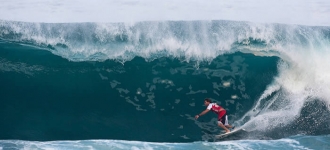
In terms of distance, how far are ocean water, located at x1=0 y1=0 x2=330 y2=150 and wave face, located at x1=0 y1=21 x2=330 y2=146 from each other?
0.02 m

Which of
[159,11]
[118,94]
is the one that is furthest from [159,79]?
[159,11]

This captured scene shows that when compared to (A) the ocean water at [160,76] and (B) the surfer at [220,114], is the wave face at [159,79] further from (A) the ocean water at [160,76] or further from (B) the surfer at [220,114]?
(B) the surfer at [220,114]

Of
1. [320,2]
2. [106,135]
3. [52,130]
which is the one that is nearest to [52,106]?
[52,130]

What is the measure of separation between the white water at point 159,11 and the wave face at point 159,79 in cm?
17

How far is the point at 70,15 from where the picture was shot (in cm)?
950

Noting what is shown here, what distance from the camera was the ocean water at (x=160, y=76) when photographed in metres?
8.35

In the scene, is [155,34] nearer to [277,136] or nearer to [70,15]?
[70,15]

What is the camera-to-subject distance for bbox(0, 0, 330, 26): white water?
941 centimetres

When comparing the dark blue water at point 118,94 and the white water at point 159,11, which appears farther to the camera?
the white water at point 159,11

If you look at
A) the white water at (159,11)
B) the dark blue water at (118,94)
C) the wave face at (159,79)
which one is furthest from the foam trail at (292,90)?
the white water at (159,11)

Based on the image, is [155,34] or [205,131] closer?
[205,131]

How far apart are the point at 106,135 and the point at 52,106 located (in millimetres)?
1303

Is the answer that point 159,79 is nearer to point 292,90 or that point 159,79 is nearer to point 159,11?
point 159,11

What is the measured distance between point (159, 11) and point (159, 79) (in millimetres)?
1597
